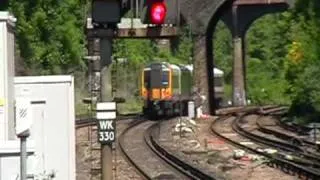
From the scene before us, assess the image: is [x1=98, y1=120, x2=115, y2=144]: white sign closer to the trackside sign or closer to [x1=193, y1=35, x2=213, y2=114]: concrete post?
the trackside sign

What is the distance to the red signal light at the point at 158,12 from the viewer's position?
8898mm

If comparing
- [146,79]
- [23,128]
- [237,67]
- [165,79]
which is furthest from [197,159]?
[237,67]

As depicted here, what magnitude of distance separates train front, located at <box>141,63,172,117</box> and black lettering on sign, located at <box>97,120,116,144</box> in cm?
3829

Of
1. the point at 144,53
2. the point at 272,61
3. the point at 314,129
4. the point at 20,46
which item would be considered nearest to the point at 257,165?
the point at 314,129

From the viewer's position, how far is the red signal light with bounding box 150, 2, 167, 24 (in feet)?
29.2

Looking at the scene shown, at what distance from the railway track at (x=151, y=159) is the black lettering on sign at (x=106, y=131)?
841 centimetres

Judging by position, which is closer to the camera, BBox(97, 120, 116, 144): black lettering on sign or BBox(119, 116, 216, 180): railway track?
BBox(97, 120, 116, 144): black lettering on sign

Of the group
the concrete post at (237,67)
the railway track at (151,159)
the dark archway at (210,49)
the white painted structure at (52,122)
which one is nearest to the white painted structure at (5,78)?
the white painted structure at (52,122)

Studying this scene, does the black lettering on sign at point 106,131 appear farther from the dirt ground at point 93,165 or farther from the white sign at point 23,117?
the dirt ground at point 93,165

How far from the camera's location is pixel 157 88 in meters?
48.1

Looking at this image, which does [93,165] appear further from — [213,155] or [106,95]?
[106,95]

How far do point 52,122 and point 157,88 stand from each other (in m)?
37.5

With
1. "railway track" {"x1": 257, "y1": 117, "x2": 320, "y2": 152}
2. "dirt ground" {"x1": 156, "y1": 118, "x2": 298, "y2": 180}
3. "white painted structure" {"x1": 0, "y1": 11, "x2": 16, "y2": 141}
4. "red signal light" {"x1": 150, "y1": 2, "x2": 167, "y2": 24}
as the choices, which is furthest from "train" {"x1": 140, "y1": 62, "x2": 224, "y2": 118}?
"red signal light" {"x1": 150, "y1": 2, "x2": 167, "y2": 24}

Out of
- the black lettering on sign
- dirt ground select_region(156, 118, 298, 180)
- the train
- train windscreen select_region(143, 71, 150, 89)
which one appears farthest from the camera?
train windscreen select_region(143, 71, 150, 89)
